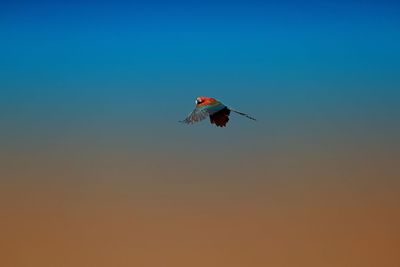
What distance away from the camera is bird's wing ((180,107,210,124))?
1425 mm

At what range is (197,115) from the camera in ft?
4.73

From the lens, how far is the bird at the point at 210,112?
1437mm

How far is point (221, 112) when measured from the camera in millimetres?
1512

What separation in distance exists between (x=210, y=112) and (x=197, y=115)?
0.17ft

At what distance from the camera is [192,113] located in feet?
4.73

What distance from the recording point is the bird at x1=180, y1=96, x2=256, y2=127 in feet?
4.71

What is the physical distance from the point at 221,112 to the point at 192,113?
0.44 feet

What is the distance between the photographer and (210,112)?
146 cm

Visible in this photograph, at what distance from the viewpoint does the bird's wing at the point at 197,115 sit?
1425 mm
